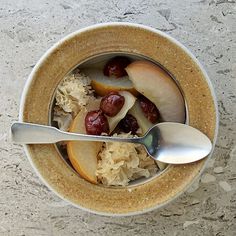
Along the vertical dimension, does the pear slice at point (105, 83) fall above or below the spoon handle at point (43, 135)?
above

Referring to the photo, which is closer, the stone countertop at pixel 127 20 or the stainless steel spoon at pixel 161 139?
the stainless steel spoon at pixel 161 139

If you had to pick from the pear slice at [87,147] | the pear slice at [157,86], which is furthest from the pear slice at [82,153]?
the pear slice at [157,86]

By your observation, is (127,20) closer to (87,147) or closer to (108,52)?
(108,52)

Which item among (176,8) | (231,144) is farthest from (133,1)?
(231,144)

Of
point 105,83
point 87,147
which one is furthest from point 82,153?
point 105,83

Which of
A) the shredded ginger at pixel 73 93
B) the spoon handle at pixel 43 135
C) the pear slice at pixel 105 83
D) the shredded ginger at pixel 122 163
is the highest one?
the pear slice at pixel 105 83

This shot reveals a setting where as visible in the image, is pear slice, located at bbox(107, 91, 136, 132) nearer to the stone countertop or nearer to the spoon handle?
the spoon handle

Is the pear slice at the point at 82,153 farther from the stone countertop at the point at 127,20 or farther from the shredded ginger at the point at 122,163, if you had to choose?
the stone countertop at the point at 127,20
